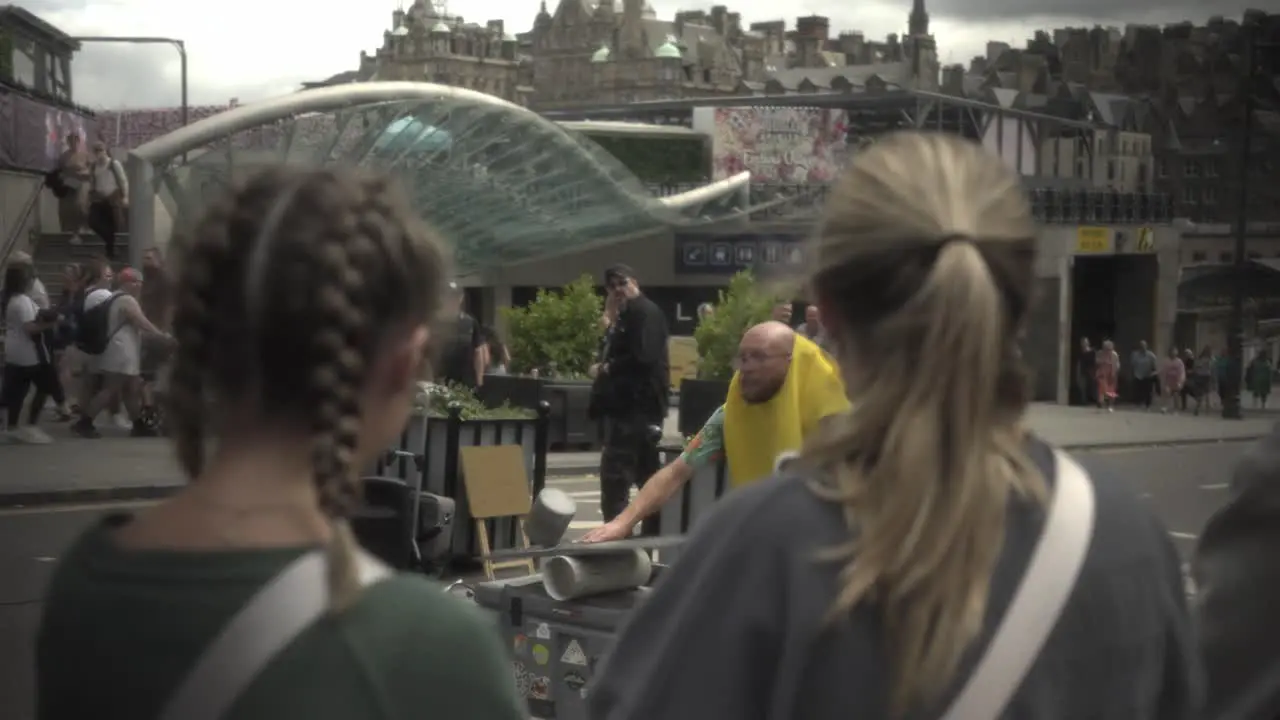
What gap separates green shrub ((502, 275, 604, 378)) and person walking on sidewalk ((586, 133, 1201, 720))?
22774mm

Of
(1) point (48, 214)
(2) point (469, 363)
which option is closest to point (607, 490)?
(2) point (469, 363)

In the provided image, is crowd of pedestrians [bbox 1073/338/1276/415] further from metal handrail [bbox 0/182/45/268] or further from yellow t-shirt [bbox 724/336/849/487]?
yellow t-shirt [bbox 724/336/849/487]

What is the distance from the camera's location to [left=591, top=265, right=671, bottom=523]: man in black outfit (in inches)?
476

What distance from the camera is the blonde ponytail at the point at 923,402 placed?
74.6 inches

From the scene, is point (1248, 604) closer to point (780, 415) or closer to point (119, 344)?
point (780, 415)

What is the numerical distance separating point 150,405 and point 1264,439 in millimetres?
18238

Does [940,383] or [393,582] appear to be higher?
[940,383]

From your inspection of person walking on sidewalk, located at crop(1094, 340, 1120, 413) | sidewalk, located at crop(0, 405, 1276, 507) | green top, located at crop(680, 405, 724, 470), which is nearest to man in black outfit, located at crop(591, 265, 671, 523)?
sidewalk, located at crop(0, 405, 1276, 507)

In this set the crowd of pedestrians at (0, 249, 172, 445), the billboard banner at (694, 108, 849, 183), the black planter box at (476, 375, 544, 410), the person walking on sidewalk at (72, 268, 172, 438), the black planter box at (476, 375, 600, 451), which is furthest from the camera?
the billboard banner at (694, 108, 849, 183)

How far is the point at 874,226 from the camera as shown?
2.02 m

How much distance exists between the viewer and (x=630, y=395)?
12.4 meters

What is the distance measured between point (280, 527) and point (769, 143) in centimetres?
6548

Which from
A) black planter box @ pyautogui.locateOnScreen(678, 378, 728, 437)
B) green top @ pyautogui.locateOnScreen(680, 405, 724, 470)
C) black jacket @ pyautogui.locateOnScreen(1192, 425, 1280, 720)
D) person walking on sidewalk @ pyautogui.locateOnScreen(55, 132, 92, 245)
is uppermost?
person walking on sidewalk @ pyautogui.locateOnScreen(55, 132, 92, 245)

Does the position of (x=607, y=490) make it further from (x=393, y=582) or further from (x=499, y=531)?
Result: (x=393, y=582)
